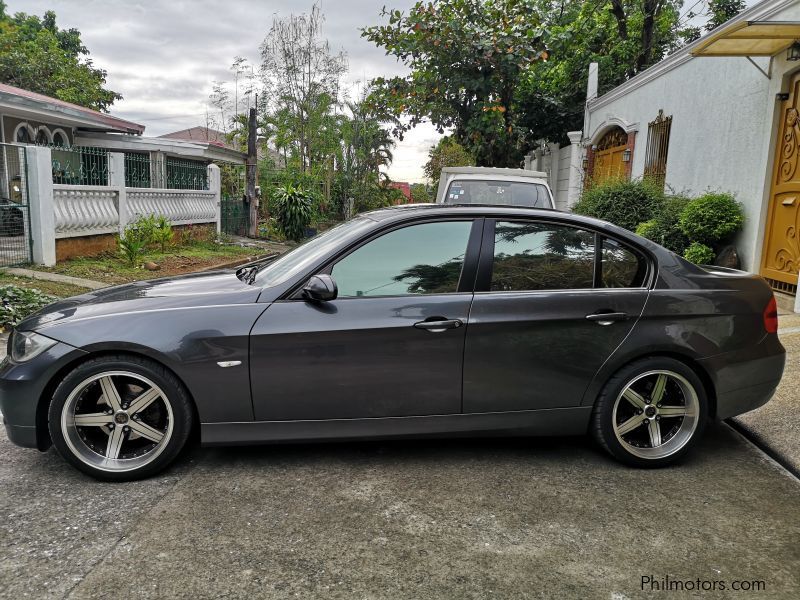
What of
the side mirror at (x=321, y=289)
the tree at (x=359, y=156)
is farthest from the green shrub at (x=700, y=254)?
the tree at (x=359, y=156)

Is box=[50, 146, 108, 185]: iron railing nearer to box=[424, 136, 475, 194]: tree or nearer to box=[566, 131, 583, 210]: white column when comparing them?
box=[566, 131, 583, 210]: white column

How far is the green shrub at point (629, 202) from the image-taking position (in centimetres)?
1079

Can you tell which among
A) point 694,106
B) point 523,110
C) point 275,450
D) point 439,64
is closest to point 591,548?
point 275,450

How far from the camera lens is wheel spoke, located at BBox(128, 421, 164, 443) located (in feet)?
11.1

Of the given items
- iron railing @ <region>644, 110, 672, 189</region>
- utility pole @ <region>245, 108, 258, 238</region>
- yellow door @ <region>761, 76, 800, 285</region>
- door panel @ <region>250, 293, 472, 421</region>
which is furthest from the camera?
utility pole @ <region>245, 108, 258, 238</region>

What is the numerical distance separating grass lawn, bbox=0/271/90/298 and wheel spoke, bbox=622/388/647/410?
736 centimetres

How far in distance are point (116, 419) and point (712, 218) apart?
8227 millimetres

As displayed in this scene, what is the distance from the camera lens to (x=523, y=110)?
19.7 metres

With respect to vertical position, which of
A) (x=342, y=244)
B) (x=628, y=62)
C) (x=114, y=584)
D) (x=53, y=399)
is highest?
(x=628, y=62)

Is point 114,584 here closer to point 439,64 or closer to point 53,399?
point 53,399

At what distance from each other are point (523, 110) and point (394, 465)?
58.4 feet

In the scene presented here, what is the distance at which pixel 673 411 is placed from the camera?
12.3 feet

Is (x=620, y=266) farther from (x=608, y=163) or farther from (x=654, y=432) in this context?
(x=608, y=163)

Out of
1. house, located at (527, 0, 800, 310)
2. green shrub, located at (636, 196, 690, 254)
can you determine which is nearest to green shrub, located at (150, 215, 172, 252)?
green shrub, located at (636, 196, 690, 254)
